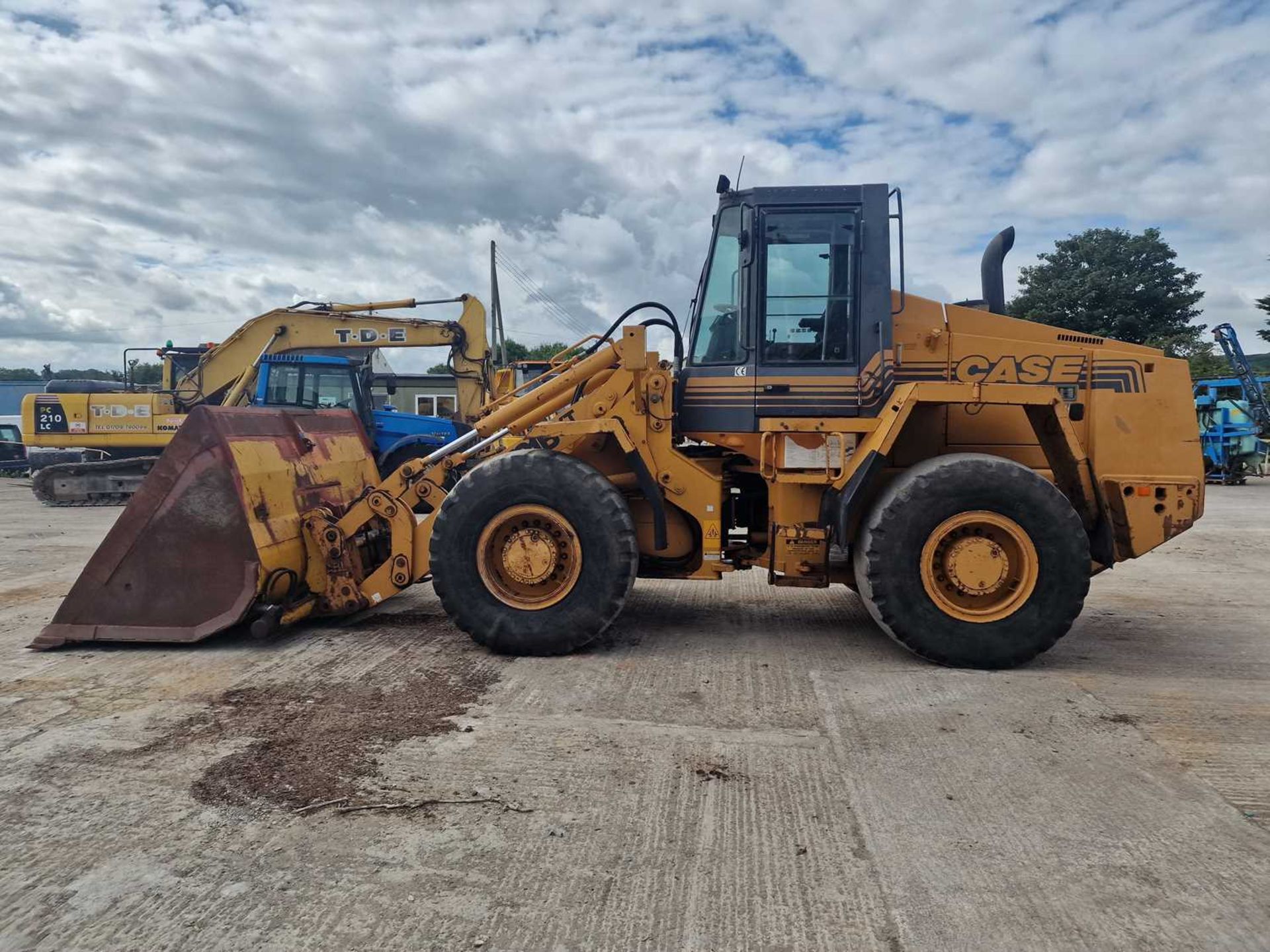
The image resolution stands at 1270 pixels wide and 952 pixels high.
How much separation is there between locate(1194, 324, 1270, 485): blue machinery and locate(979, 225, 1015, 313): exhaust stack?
15.4 m

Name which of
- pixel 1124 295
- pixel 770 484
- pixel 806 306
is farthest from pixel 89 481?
pixel 1124 295

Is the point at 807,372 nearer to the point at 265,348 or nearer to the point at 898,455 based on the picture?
the point at 898,455

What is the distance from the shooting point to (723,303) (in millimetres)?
5152

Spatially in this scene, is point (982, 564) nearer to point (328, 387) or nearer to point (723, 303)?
point (723, 303)

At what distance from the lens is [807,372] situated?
16.3 feet

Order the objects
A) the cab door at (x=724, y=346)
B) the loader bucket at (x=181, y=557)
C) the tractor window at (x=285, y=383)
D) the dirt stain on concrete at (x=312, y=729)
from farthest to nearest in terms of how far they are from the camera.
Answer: the tractor window at (x=285, y=383), the cab door at (x=724, y=346), the loader bucket at (x=181, y=557), the dirt stain on concrete at (x=312, y=729)

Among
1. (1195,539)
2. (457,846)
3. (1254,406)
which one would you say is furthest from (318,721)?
(1254,406)

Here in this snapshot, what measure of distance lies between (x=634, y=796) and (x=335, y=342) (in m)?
11.7

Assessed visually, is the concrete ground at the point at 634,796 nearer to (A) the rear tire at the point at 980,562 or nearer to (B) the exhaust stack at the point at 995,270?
(A) the rear tire at the point at 980,562

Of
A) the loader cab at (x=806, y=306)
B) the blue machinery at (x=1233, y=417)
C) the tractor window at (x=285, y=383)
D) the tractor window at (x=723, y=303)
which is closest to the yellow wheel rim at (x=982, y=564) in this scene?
the loader cab at (x=806, y=306)

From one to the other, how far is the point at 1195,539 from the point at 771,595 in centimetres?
652

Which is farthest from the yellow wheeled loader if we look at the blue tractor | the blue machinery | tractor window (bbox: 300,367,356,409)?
the blue machinery

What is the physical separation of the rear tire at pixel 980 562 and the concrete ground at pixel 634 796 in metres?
0.22

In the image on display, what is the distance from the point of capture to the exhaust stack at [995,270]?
530cm
